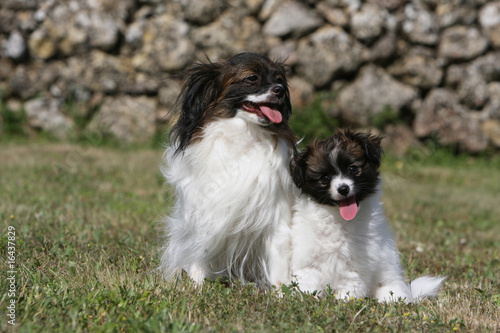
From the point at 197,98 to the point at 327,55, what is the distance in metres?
7.02

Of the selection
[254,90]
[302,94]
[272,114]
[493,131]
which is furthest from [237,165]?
[493,131]

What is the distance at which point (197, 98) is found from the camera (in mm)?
3750

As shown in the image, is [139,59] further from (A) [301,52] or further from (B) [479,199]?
(B) [479,199]

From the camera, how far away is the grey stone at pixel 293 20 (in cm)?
1037

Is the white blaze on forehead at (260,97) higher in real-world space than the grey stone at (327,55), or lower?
higher

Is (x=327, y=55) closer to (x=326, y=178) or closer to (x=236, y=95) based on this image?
(x=236, y=95)

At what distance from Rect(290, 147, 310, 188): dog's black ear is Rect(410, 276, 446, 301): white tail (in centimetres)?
108

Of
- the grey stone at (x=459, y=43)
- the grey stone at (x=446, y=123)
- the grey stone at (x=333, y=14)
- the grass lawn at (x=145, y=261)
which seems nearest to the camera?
the grass lawn at (x=145, y=261)

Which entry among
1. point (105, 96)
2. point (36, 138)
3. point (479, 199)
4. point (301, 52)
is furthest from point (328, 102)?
point (36, 138)

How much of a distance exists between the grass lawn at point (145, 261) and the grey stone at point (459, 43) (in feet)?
9.87

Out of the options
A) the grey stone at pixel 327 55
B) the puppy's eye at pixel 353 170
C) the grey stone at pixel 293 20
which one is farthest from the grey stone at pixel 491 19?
the puppy's eye at pixel 353 170

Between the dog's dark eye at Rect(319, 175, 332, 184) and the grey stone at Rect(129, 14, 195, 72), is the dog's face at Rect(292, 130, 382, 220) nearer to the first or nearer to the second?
the dog's dark eye at Rect(319, 175, 332, 184)

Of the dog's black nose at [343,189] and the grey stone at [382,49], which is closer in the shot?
the dog's black nose at [343,189]

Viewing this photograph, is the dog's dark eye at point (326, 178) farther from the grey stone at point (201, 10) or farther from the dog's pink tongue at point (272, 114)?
the grey stone at point (201, 10)
